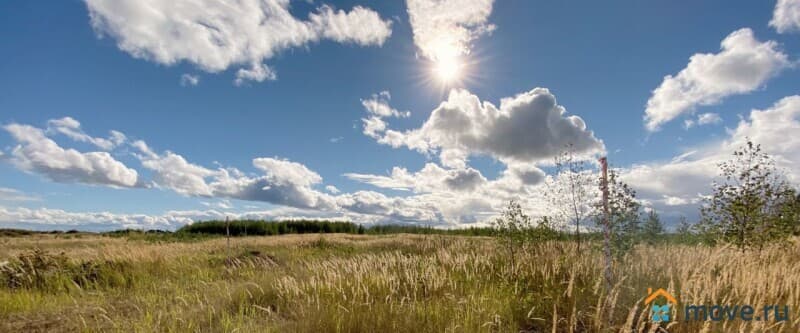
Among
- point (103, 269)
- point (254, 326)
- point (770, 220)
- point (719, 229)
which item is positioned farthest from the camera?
point (103, 269)

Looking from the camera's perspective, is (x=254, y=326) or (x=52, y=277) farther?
(x=52, y=277)

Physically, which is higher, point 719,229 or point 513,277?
point 719,229

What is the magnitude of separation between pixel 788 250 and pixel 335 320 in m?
13.3

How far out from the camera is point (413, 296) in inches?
294

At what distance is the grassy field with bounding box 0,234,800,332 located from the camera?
5445mm

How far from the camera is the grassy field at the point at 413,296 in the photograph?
5.45m

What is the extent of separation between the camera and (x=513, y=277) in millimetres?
8602

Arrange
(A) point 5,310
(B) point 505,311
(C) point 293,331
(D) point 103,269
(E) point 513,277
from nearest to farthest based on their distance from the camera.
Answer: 1. (C) point 293,331
2. (B) point 505,311
3. (A) point 5,310
4. (E) point 513,277
5. (D) point 103,269

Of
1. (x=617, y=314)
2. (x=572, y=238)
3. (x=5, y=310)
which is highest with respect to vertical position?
(x=572, y=238)

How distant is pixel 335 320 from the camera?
5383mm

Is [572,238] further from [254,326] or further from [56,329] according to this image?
[56,329]

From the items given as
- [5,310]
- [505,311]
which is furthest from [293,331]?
[5,310]
